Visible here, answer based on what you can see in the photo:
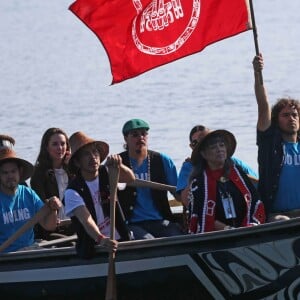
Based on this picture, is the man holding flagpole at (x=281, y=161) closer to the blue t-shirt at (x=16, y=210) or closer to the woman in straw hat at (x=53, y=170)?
the blue t-shirt at (x=16, y=210)

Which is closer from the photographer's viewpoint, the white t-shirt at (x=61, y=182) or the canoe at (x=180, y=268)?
the canoe at (x=180, y=268)

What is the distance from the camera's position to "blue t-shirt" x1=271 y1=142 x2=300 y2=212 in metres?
11.4

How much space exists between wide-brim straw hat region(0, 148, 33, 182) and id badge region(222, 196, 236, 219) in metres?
1.67

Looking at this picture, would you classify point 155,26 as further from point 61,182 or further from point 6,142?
point 6,142

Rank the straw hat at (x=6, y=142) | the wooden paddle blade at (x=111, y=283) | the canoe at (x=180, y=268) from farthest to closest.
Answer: the straw hat at (x=6, y=142) < the wooden paddle blade at (x=111, y=283) < the canoe at (x=180, y=268)

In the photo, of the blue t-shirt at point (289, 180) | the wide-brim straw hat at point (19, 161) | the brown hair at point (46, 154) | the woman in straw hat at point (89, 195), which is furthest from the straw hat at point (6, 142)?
the blue t-shirt at point (289, 180)

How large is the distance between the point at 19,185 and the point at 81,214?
114 cm

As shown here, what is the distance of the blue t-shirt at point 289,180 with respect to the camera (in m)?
11.4

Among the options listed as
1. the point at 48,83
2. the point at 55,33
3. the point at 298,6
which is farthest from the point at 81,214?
the point at 298,6

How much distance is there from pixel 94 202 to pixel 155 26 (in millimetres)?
1522

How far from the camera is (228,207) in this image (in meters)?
11.2

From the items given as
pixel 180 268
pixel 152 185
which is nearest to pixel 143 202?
pixel 152 185

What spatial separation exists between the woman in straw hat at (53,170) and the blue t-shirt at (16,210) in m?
1.11

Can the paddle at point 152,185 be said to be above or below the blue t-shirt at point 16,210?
above
